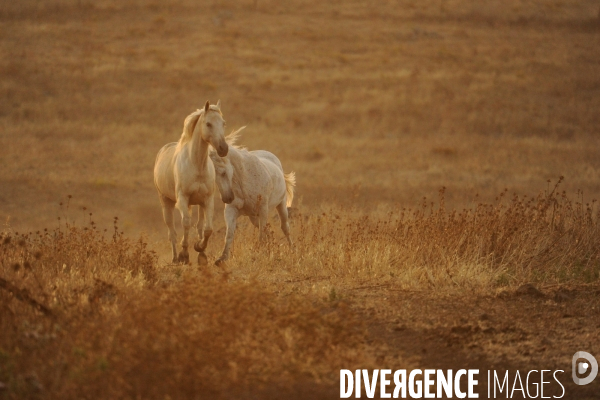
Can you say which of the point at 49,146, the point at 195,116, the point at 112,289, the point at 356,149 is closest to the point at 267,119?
the point at 356,149

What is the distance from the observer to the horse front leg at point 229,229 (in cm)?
928

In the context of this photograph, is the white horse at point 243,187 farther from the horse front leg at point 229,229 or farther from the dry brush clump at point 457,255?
the dry brush clump at point 457,255

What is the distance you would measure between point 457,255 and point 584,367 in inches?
134

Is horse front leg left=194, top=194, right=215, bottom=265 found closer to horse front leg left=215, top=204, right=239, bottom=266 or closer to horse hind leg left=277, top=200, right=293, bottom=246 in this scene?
horse front leg left=215, top=204, right=239, bottom=266

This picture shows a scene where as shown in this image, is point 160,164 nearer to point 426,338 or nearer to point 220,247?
point 220,247

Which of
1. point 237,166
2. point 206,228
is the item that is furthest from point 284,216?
point 206,228

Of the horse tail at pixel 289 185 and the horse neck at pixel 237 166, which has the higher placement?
the horse neck at pixel 237 166

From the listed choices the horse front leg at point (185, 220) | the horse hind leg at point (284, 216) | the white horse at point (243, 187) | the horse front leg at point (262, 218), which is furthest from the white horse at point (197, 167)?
the horse hind leg at point (284, 216)

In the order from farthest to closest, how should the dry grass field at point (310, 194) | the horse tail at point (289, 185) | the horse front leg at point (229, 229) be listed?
the horse tail at point (289, 185) < the horse front leg at point (229, 229) < the dry grass field at point (310, 194)

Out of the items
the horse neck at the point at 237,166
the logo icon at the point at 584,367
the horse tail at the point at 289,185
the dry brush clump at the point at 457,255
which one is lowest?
the logo icon at the point at 584,367

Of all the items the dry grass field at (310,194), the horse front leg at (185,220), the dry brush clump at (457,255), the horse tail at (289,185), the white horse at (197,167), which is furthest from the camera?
the horse tail at (289,185)

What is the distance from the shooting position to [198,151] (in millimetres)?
9352

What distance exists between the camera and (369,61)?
138 feet

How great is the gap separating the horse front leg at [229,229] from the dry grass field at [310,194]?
0.19 meters
